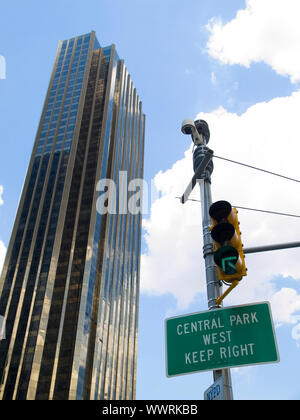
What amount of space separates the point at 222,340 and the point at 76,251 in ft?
288

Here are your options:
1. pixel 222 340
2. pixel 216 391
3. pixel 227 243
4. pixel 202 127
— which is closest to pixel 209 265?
pixel 227 243

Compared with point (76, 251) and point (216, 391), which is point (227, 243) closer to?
point (216, 391)

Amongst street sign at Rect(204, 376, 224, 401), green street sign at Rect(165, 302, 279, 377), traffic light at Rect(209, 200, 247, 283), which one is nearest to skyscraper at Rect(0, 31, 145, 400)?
street sign at Rect(204, 376, 224, 401)

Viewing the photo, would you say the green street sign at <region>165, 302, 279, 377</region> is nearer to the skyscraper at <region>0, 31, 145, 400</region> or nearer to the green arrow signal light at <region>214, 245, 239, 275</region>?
the green arrow signal light at <region>214, 245, 239, 275</region>

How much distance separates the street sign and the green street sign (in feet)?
0.80

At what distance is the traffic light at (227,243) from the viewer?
218 inches


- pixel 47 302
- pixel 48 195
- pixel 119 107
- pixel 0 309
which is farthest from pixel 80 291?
pixel 119 107

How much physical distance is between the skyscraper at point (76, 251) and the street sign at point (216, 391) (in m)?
74.7

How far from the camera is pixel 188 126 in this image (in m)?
8.75

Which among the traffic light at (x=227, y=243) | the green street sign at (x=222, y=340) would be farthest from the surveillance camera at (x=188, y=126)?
the green street sign at (x=222, y=340)

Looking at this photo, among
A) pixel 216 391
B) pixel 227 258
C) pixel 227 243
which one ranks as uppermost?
pixel 227 243

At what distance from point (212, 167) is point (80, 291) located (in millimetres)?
80082

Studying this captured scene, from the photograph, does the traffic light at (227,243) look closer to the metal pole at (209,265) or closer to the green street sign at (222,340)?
the green street sign at (222,340)
